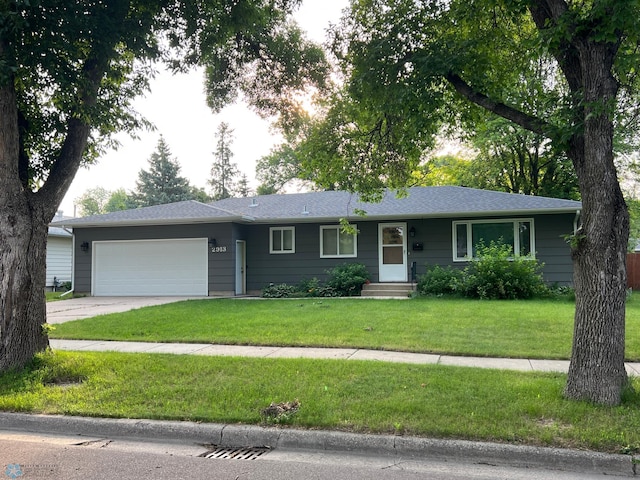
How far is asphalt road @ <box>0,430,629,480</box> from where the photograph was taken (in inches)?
142

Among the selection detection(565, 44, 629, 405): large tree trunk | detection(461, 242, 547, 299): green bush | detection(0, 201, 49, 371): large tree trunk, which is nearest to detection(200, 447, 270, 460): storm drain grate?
detection(565, 44, 629, 405): large tree trunk

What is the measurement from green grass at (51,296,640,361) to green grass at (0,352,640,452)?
4.93 feet

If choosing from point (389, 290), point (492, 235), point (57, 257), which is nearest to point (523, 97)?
point (389, 290)

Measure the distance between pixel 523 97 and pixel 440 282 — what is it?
928cm

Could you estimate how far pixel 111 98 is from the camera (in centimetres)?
773

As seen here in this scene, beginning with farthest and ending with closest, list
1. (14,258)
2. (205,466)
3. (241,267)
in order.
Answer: (241,267), (14,258), (205,466)

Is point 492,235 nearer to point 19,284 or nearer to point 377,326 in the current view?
point 377,326

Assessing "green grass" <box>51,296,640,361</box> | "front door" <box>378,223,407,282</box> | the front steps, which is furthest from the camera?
"front door" <box>378,223,407,282</box>

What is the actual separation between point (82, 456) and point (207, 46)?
6.43m

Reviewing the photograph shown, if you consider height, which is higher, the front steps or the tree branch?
the tree branch

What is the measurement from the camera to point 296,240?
58.2 feet

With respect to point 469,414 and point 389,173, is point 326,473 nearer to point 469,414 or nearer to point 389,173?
point 469,414

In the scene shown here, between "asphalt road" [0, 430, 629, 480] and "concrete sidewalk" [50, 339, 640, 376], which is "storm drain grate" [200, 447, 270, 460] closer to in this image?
"asphalt road" [0, 430, 629, 480]

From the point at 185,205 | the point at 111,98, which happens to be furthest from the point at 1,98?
the point at 185,205
